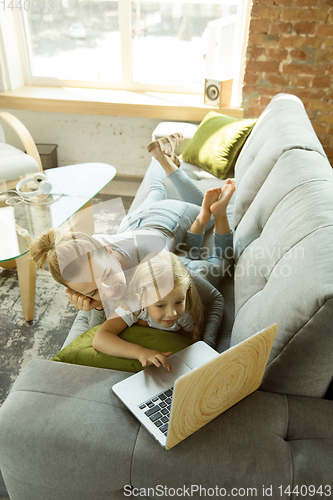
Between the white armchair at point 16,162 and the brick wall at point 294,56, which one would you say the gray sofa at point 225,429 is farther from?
the brick wall at point 294,56

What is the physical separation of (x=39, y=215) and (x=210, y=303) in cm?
105

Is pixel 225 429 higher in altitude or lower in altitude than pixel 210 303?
higher

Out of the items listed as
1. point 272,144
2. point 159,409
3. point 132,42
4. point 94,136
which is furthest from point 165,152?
point 132,42

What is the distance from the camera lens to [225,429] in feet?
2.55

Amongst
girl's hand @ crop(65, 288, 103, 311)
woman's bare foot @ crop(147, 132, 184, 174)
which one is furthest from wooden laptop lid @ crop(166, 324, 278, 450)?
woman's bare foot @ crop(147, 132, 184, 174)

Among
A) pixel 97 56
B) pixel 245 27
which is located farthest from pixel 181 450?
pixel 97 56

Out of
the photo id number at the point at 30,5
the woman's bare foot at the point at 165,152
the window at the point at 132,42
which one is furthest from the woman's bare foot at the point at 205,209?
the photo id number at the point at 30,5

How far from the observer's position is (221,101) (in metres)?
2.83

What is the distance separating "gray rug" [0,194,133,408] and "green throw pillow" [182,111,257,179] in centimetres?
70

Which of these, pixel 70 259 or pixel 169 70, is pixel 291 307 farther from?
pixel 169 70

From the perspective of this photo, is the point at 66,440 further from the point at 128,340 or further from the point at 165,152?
the point at 165,152

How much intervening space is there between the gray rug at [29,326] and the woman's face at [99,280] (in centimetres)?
49

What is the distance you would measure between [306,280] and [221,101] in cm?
238

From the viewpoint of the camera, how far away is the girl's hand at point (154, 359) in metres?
0.90
